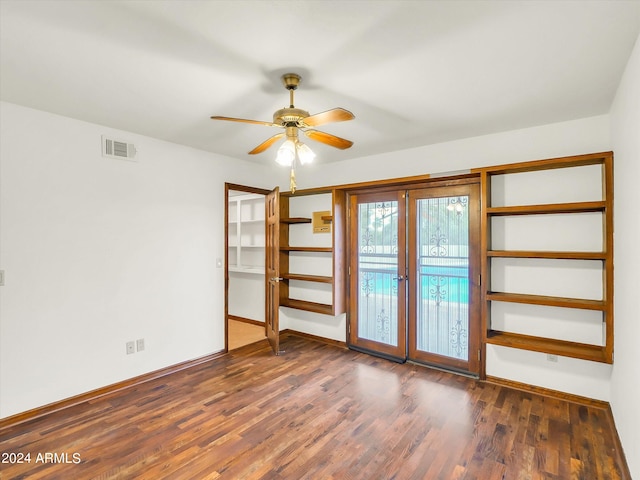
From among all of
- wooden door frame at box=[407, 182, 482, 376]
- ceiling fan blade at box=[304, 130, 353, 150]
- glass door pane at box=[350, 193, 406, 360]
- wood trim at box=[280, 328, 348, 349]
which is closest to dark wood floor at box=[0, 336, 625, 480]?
wooden door frame at box=[407, 182, 482, 376]

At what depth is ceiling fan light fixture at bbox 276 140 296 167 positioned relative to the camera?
93.7 inches

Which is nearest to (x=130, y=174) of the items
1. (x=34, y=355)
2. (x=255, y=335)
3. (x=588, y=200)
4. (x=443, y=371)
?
(x=34, y=355)

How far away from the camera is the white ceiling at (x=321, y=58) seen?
1.59 meters

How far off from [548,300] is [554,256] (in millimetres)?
400

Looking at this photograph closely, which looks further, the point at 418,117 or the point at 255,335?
the point at 255,335

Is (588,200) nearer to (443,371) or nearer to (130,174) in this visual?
(443,371)

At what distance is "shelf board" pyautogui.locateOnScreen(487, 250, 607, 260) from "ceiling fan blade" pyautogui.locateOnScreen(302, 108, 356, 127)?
2056mm

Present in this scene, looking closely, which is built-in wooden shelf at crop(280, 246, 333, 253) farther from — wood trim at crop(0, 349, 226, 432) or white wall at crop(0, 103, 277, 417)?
wood trim at crop(0, 349, 226, 432)

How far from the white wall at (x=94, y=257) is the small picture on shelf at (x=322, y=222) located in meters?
1.37

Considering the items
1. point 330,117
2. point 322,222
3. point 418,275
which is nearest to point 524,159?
point 418,275

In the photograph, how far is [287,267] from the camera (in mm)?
5207

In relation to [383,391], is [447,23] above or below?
→ above

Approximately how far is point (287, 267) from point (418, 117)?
3.07 metres

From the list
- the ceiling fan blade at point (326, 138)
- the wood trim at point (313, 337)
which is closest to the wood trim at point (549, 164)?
the ceiling fan blade at point (326, 138)
